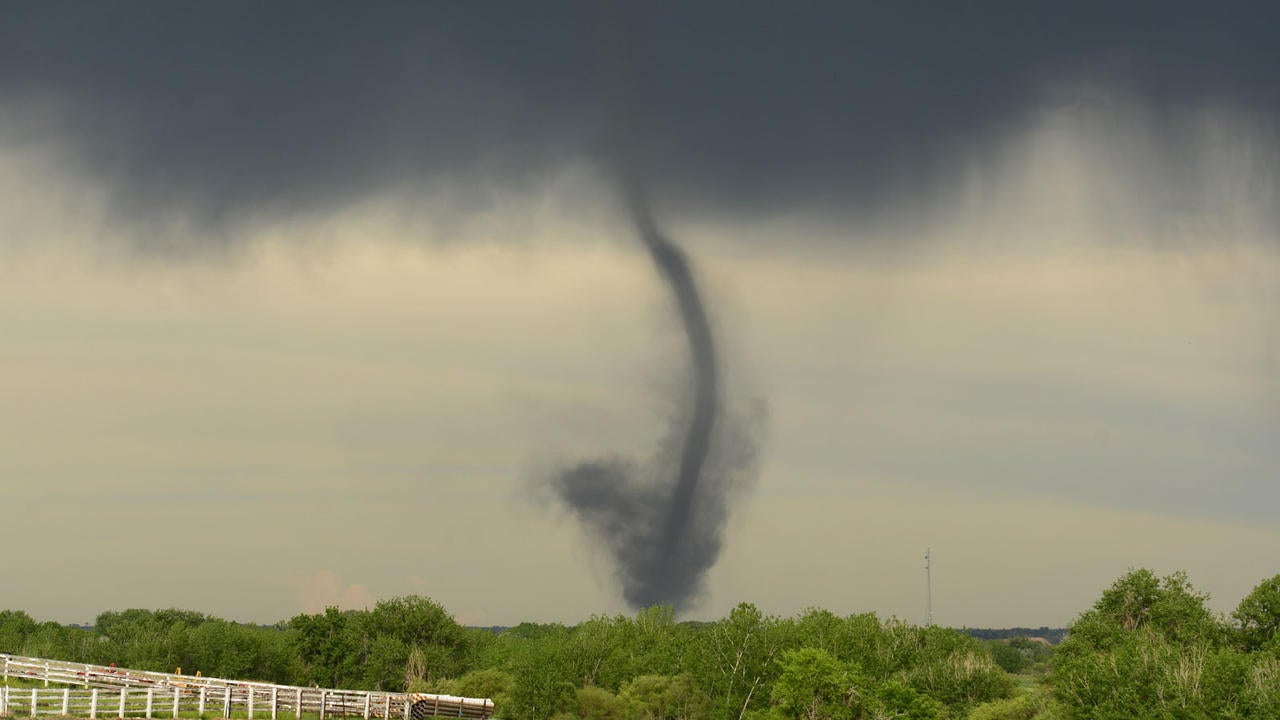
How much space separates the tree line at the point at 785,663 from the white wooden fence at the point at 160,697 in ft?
82.6

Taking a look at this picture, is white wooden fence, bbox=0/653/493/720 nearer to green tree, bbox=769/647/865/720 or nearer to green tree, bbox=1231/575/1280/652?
green tree, bbox=769/647/865/720

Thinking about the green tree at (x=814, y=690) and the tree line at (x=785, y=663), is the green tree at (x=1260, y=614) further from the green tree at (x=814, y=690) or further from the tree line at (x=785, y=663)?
the green tree at (x=814, y=690)

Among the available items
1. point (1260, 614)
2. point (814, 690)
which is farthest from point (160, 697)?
point (1260, 614)

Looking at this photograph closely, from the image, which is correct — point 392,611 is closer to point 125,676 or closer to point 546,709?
point 546,709

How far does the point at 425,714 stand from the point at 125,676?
3922 cm

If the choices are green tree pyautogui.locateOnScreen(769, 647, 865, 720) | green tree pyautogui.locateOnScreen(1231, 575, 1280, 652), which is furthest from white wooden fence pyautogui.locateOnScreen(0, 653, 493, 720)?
green tree pyautogui.locateOnScreen(1231, 575, 1280, 652)

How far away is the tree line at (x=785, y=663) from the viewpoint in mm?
101375

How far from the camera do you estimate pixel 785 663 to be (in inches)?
4523

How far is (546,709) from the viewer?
11662 centimetres

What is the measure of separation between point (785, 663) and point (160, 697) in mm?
61214

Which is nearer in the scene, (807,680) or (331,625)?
(807,680)

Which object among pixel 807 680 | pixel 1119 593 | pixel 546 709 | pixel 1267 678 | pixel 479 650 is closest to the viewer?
pixel 1267 678

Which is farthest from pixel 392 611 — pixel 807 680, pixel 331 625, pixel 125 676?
pixel 125 676

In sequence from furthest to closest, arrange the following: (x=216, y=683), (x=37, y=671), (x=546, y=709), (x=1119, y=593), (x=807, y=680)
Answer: (x=1119, y=593), (x=546, y=709), (x=807, y=680), (x=216, y=683), (x=37, y=671)
